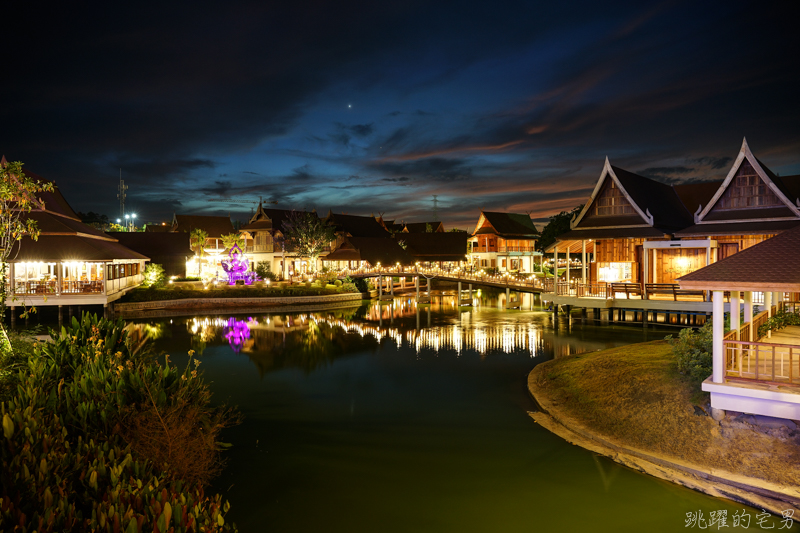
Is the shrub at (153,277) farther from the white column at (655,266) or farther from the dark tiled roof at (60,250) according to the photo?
the white column at (655,266)

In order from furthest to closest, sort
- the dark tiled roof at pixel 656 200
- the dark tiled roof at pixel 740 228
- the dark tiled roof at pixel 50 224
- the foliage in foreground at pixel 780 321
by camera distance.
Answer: the dark tiled roof at pixel 50 224
the dark tiled roof at pixel 656 200
the dark tiled roof at pixel 740 228
the foliage in foreground at pixel 780 321

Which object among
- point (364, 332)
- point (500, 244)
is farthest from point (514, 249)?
point (364, 332)

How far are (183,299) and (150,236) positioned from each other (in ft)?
52.1

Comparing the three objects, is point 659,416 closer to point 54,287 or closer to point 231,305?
point 54,287

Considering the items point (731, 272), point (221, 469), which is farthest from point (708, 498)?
point (221, 469)

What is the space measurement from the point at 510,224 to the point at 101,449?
59243mm

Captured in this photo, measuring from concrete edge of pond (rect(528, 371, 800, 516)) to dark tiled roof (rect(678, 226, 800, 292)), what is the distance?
11.5ft

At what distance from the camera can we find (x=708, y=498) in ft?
28.2

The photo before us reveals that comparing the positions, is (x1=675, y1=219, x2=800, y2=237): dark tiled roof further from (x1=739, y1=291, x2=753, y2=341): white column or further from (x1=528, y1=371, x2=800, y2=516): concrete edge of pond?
(x1=528, y1=371, x2=800, y2=516): concrete edge of pond

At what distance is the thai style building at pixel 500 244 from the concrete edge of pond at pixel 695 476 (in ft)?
160

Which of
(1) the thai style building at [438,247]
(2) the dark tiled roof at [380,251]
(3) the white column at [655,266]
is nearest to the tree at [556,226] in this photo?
(1) the thai style building at [438,247]

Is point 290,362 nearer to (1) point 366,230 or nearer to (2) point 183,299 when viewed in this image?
(2) point 183,299

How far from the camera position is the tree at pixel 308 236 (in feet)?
173

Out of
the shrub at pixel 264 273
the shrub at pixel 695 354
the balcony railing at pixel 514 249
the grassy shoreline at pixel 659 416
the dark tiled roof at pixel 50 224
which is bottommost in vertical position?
the grassy shoreline at pixel 659 416
